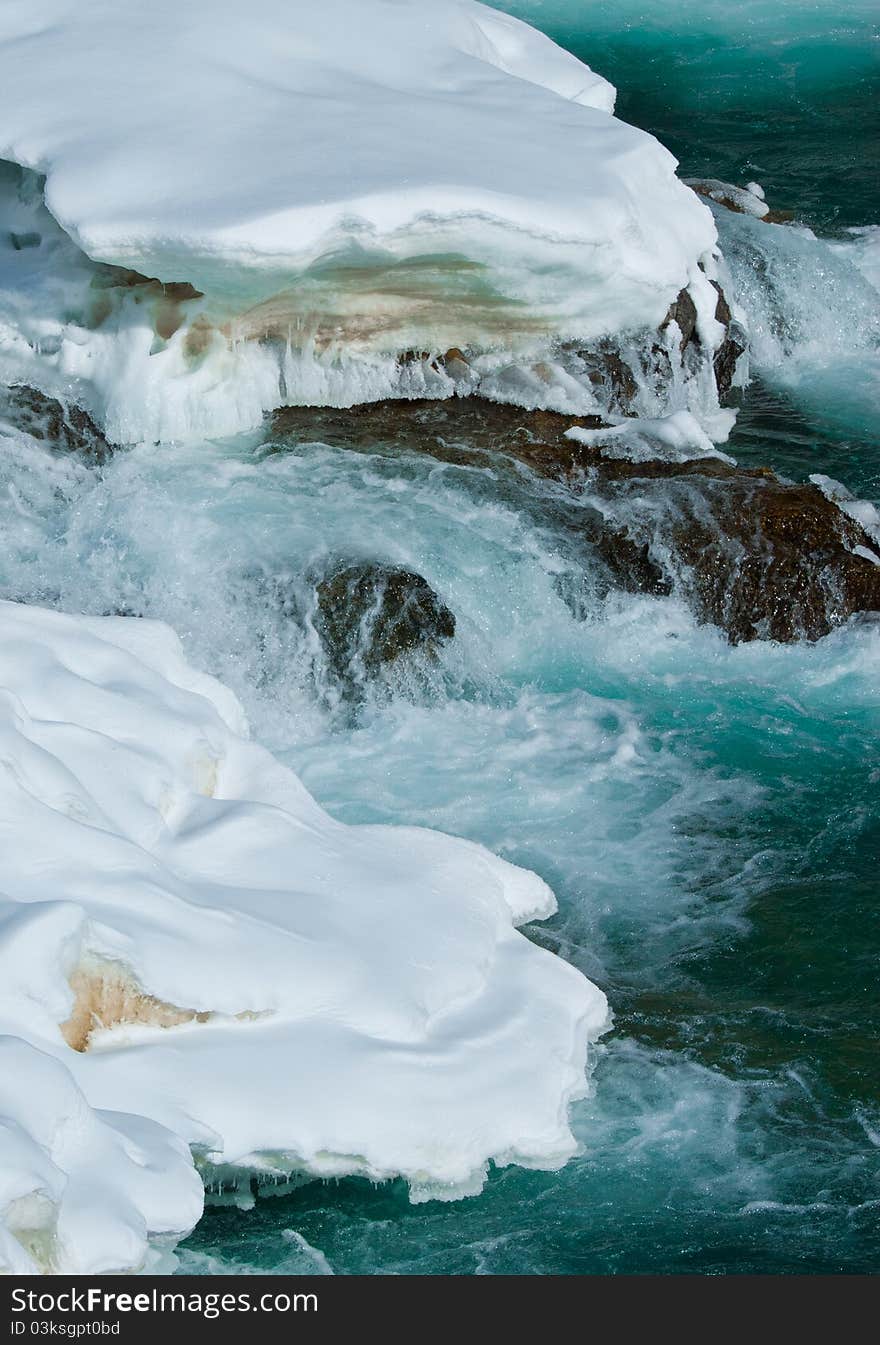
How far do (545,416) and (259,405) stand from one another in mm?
1295

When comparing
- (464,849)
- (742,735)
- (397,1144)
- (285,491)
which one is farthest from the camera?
(285,491)

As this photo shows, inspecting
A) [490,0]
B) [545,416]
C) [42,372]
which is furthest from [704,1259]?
[490,0]

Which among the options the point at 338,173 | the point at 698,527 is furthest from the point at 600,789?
the point at 338,173

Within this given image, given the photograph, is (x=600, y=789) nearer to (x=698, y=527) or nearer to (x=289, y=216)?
(x=698, y=527)

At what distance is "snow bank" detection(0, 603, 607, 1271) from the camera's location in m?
3.33

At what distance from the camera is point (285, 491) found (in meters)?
6.87

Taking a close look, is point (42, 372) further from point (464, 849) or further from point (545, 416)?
point (464, 849)

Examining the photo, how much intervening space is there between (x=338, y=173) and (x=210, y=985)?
4.02 metres

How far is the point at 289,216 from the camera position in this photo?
6453mm

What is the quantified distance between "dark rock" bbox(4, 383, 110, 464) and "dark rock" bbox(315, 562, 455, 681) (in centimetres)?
141

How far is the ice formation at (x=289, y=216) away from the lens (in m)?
6.62

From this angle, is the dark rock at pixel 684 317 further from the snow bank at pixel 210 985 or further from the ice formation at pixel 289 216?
the snow bank at pixel 210 985

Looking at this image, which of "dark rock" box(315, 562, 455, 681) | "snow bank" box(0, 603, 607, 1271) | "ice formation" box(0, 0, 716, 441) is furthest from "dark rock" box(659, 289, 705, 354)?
"snow bank" box(0, 603, 607, 1271)

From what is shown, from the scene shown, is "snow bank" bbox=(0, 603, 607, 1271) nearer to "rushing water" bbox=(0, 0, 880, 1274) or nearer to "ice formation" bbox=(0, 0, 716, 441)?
"rushing water" bbox=(0, 0, 880, 1274)
